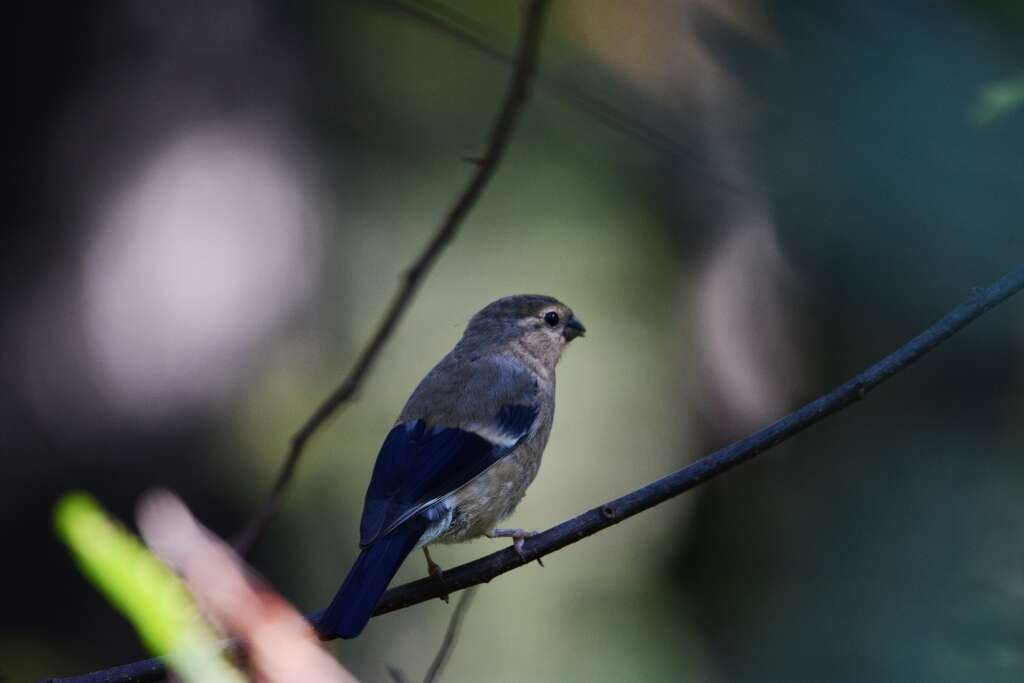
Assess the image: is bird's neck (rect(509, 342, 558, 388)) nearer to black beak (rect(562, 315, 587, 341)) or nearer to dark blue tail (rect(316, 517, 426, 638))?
black beak (rect(562, 315, 587, 341))

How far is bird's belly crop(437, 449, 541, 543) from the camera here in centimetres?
312

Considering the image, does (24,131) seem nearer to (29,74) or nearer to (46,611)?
(29,74)

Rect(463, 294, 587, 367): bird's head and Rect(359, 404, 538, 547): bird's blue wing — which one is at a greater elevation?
Rect(463, 294, 587, 367): bird's head

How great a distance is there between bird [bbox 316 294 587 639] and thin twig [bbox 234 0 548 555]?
0.48 m

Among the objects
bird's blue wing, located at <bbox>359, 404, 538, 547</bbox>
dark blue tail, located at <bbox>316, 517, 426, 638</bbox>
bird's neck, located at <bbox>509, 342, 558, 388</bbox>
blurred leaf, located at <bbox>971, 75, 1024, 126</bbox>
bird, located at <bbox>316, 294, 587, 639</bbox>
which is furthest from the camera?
bird's neck, located at <bbox>509, 342, 558, 388</bbox>

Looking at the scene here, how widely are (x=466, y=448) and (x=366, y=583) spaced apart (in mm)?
763

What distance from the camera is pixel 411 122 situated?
4.99 m

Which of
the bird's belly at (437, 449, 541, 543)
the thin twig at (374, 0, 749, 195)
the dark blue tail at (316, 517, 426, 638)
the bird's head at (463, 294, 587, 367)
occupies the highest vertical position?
the thin twig at (374, 0, 749, 195)

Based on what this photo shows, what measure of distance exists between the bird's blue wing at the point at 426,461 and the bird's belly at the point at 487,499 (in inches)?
1.8

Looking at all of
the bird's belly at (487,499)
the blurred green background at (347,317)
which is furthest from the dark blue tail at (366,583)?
the blurred green background at (347,317)

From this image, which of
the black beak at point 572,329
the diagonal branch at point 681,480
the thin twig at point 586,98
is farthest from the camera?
the black beak at point 572,329

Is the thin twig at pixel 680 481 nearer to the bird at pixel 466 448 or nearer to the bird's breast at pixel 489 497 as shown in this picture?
the bird at pixel 466 448

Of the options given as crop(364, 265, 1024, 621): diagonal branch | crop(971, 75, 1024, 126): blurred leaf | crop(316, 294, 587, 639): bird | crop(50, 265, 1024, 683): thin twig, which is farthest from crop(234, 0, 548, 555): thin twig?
crop(971, 75, 1024, 126): blurred leaf

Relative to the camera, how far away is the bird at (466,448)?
8.96 feet
